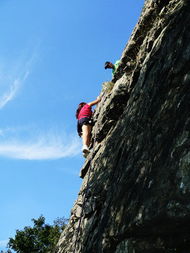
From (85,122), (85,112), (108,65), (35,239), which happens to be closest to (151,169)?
(85,122)

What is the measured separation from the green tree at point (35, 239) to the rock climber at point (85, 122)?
82.9ft

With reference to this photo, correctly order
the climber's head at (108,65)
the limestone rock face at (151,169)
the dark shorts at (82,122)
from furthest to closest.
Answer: the climber's head at (108,65)
the dark shorts at (82,122)
the limestone rock face at (151,169)

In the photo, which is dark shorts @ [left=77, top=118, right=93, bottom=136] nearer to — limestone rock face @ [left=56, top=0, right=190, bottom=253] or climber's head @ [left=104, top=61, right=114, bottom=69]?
climber's head @ [left=104, top=61, right=114, bottom=69]

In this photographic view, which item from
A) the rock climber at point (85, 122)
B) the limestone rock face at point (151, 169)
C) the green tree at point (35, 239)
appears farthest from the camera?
the green tree at point (35, 239)

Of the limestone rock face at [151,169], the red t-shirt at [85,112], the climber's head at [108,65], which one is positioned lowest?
the limestone rock face at [151,169]

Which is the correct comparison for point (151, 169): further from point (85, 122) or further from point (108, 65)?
point (108, 65)

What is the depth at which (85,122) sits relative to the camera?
40.8 ft

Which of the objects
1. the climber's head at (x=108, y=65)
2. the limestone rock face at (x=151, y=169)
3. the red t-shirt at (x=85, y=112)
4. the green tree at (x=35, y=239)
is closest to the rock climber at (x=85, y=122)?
the red t-shirt at (x=85, y=112)

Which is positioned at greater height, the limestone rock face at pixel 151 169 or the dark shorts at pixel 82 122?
the dark shorts at pixel 82 122

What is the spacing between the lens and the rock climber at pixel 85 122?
11.8 meters

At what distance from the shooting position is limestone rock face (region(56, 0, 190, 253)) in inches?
170

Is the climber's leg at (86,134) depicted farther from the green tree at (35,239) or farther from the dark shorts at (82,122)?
the green tree at (35,239)

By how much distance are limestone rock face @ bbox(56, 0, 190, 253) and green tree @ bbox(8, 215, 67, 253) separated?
29797 mm

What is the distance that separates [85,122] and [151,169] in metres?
7.54
